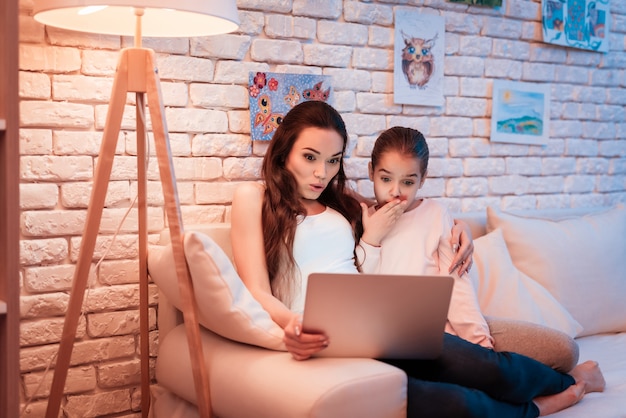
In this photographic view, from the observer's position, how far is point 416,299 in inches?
72.4

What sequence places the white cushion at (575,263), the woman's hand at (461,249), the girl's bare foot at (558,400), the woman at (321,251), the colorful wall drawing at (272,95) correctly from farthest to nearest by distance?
1. the white cushion at (575,263)
2. the colorful wall drawing at (272,95)
3. the woman's hand at (461,249)
4. the girl's bare foot at (558,400)
5. the woman at (321,251)

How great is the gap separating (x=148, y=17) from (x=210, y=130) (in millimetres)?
436

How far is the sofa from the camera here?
1.80m

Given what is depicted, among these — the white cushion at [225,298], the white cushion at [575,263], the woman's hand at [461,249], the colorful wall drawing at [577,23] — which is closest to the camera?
the white cushion at [225,298]

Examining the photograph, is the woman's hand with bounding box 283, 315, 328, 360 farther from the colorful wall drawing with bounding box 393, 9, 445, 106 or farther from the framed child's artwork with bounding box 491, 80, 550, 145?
the framed child's artwork with bounding box 491, 80, 550, 145

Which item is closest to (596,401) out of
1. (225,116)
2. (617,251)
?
(617,251)

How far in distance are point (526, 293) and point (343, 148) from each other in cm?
85

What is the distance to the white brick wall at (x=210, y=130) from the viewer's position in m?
2.31

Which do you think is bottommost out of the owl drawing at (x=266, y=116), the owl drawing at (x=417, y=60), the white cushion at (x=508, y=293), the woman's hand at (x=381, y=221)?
the white cushion at (x=508, y=293)

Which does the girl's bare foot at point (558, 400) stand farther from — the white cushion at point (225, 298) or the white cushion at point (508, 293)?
the white cushion at point (225, 298)

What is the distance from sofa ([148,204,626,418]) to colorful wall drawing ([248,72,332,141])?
39 cm

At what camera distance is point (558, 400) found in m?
2.18

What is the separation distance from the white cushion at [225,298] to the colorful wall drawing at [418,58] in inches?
50.2

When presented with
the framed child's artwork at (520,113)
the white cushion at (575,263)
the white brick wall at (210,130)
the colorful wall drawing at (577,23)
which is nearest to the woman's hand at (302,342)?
the white brick wall at (210,130)
